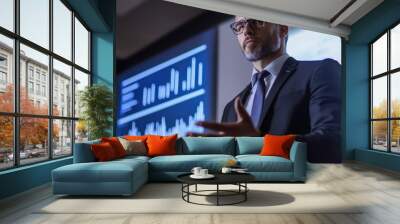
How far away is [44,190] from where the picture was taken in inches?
207

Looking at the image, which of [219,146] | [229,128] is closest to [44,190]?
[219,146]

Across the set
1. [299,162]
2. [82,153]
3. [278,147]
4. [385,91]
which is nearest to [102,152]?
[82,153]

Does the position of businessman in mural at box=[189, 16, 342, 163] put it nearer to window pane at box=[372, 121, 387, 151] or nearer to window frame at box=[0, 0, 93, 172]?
window pane at box=[372, 121, 387, 151]

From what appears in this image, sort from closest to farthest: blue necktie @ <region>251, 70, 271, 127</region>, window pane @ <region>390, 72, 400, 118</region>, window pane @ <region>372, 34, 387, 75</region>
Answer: window pane @ <region>390, 72, 400, 118</region> < window pane @ <region>372, 34, 387, 75</region> < blue necktie @ <region>251, 70, 271, 127</region>

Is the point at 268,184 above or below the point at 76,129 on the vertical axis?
below

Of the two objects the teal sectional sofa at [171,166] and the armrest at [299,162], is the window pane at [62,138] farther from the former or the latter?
the armrest at [299,162]

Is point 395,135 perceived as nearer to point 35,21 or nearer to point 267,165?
point 267,165

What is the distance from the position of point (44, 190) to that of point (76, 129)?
91.4 inches

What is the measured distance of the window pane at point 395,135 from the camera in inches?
300

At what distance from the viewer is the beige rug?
407 centimetres

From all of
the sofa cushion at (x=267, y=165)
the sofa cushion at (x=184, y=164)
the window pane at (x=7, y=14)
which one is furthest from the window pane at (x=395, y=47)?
the window pane at (x=7, y=14)

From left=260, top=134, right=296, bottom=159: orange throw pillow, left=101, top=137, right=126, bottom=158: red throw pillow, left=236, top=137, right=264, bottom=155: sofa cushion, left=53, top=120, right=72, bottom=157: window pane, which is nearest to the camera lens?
left=101, top=137, right=126, bottom=158: red throw pillow

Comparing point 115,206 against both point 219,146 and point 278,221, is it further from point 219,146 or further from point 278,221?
point 219,146

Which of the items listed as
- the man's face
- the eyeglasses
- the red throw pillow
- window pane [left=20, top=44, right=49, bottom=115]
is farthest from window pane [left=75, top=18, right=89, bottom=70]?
the man's face
